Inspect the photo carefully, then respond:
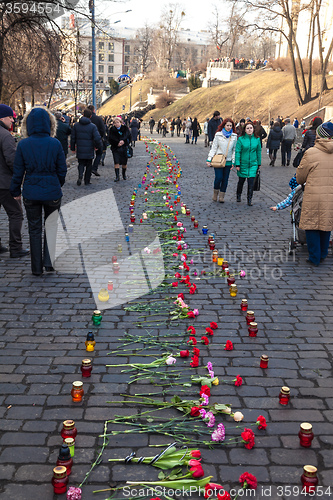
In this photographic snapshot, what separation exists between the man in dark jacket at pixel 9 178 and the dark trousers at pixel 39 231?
91 cm

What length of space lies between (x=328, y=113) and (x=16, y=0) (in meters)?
24.2

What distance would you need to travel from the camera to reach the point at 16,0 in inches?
666

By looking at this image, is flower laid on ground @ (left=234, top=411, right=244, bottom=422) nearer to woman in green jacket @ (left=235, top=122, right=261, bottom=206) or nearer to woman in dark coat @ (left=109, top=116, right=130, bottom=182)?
woman in green jacket @ (left=235, top=122, right=261, bottom=206)

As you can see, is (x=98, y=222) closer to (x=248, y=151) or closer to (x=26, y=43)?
(x=248, y=151)

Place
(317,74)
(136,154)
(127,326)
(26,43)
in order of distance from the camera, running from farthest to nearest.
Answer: (317,74), (136,154), (26,43), (127,326)

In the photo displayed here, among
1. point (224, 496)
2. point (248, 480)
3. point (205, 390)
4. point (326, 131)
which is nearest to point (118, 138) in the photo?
point (326, 131)

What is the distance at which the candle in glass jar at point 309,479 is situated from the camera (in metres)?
2.86

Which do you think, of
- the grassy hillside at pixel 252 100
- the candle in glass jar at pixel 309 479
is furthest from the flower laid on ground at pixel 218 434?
the grassy hillside at pixel 252 100

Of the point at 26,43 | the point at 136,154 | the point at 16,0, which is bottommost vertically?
the point at 136,154

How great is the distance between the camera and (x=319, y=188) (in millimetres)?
7145

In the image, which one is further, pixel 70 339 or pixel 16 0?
pixel 16 0

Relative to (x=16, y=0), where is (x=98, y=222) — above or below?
below

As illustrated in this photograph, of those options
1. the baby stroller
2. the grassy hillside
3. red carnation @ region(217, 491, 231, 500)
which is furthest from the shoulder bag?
the grassy hillside

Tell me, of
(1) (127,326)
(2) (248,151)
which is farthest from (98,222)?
(1) (127,326)
